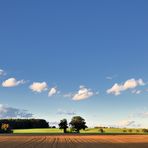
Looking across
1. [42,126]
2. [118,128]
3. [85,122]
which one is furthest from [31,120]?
[85,122]

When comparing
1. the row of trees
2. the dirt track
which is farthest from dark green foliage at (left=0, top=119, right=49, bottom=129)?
the dirt track

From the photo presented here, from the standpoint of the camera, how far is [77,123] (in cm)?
14062

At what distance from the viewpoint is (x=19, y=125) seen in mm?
188375

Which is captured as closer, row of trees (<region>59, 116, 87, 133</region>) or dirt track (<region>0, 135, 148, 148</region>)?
dirt track (<region>0, 135, 148, 148</region>)

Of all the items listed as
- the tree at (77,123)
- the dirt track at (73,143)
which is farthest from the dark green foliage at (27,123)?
the dirt track at (73,143)

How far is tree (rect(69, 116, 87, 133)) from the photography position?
140 meters

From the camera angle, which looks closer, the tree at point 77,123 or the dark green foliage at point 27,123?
the tree at point 77,123

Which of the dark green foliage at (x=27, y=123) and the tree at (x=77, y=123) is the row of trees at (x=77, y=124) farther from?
the dark green foliage at (x=27, y=123)

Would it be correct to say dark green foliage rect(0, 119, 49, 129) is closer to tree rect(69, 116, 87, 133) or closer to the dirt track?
tree rect(69, 116, 87, 133)

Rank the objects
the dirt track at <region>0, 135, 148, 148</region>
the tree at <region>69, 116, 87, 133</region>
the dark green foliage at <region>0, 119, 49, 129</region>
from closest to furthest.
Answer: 1. the dirt track at <region>0, 135, 148, 148</region>
2. the tree at <region>69, 116, 87, 133</region>
3. the dark green foliage at <region>0, 119, 49, 129</region>

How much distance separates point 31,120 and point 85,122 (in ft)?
189

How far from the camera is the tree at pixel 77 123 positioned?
5512 inches

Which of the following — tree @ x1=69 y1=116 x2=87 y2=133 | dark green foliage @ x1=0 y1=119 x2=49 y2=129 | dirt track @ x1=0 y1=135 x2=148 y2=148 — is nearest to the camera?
dirt track @ x1=0 y1=135 x2=148 y2=148

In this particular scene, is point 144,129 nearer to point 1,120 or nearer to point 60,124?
point 60,124
